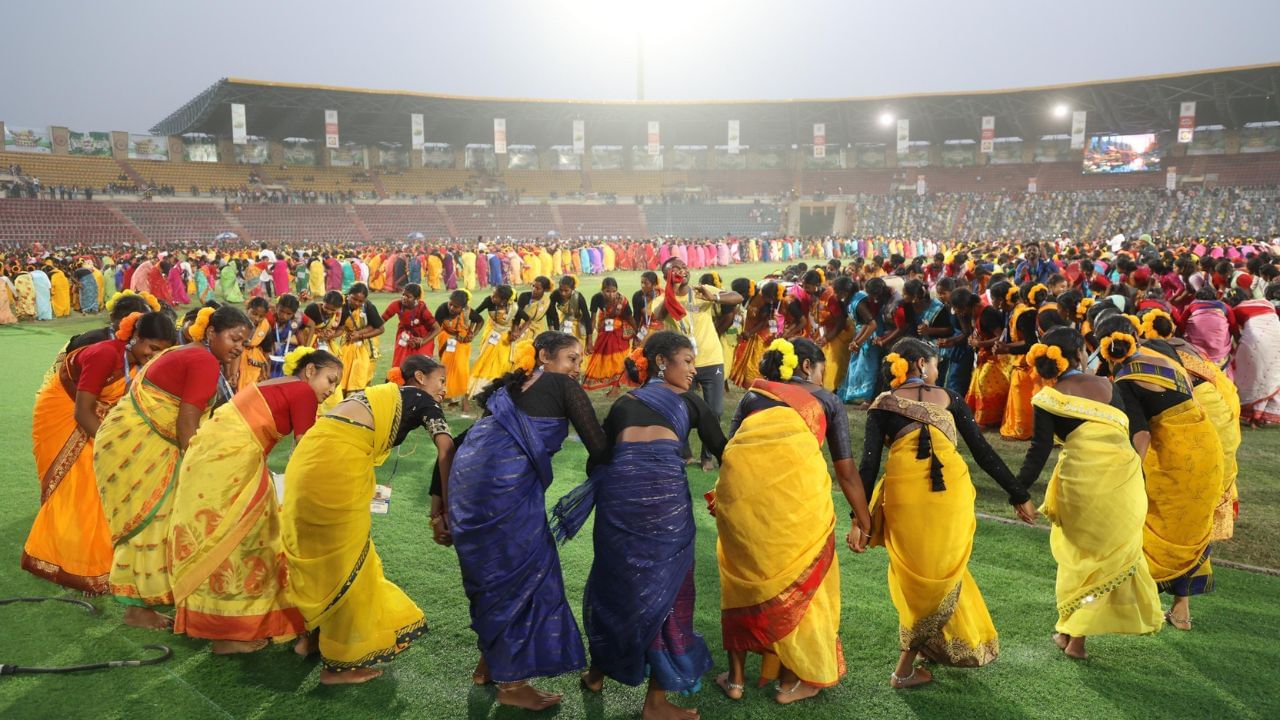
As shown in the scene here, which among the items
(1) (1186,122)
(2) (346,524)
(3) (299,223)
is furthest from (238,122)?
(1) (1186,122)

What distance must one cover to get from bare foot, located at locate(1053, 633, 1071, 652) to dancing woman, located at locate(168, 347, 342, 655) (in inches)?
131

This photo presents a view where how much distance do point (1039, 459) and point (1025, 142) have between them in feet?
160

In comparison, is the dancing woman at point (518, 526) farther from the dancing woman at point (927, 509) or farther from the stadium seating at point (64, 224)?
the stadium seating at point (64, 224)

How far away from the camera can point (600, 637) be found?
324 cm

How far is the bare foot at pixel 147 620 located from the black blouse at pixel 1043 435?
12.9 feet

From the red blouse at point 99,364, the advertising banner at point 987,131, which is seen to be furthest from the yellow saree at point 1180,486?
the advertising banner at point 987,131

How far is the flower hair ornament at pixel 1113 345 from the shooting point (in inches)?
156

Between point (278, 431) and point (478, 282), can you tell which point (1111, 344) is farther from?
point (478, 282)

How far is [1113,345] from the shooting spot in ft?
13.1

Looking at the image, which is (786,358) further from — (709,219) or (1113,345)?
(709,219)

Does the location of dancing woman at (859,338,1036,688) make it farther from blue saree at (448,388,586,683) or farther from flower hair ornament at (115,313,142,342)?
flower hair ornament at (115,313,142,342)

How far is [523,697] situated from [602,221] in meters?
45.4

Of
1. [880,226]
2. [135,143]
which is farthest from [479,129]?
[880,226]

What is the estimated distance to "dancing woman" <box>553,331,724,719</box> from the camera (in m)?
3.09
